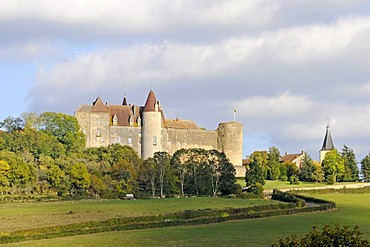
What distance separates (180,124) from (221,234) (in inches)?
2755

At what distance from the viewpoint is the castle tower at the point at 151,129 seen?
102012mm

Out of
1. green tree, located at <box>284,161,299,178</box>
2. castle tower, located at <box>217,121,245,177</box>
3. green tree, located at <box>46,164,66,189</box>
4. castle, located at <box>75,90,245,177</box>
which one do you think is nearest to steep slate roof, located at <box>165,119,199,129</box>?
castle, located at <box>75,90,245,177</box>

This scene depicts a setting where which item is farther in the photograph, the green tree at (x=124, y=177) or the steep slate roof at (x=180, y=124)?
the steep slate roof at (x=180, y=124)

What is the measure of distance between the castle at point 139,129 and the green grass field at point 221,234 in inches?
1764

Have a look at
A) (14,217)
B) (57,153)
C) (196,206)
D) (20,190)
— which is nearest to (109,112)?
(57,153)

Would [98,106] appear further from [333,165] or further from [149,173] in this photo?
[333,165]

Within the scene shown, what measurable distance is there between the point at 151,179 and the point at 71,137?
14344mm

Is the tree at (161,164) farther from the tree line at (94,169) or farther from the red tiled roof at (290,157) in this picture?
the red tiled roof at (290,157)

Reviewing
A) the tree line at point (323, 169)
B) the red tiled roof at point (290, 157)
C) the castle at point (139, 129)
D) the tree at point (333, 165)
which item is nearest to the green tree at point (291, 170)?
the tree line at point (323, 169)

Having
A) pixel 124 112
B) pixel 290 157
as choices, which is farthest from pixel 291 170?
pixel 124 112

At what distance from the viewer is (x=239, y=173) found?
113750 millimetres

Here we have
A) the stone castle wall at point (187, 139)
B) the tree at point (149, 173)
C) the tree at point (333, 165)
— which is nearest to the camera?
the tree at point (149, 173)

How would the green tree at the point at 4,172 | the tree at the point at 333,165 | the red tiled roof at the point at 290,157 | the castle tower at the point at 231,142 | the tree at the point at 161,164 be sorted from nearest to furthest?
the green tree at the point at 4,172 → the tree at the point at 161,164 → the castle tower at the point at 231,142 → the tree at the point at 333,165 → the red tiled roof at the point at 290,157

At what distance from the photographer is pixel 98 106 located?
333ft
